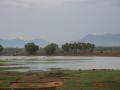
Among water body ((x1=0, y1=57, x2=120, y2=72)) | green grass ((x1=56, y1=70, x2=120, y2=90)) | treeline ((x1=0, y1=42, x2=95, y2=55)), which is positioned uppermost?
treeline ((x1=0, y1=42, x2=95, y2=55))

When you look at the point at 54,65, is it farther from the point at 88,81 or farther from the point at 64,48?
the point at 64,48

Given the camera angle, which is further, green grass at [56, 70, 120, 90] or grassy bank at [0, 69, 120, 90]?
grassy bank at [0, 69, 120, 90]

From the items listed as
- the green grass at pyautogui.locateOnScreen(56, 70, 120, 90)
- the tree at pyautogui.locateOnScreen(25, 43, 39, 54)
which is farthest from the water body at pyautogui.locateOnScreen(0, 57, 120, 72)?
the tree at pyautogui.locateOnScreen(25, 43, 39, 54)

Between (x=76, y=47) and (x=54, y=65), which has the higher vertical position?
(x=76, y=47)

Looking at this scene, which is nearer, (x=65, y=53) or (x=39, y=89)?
(x=39, y=89)

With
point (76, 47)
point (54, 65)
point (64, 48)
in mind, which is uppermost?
point (76, 47)

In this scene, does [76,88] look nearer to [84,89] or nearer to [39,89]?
[84,89]

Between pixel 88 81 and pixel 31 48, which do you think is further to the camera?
pixel 31 48

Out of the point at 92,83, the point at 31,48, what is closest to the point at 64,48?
the point at 31,48

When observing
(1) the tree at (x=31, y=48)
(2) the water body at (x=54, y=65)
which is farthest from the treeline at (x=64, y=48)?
(2) the water body at (x=54, y=65)

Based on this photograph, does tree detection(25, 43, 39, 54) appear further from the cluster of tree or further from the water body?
the water body

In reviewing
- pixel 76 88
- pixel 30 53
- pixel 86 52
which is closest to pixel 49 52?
pixel 30 53

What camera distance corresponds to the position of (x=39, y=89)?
2542 cm

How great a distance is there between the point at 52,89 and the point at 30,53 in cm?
11313
